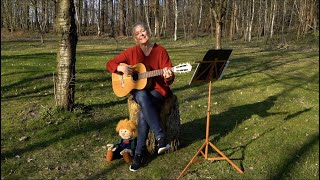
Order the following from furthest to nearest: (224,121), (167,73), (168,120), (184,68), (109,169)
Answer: (224,121)
(168,120)
(109,169)
(167,73)
(184,68)

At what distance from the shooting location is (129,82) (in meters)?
5.70

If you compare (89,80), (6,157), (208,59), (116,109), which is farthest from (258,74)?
(6,157)

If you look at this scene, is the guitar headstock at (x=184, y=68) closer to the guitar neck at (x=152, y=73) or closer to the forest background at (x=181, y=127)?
the guitar neck at (x=152, y=73)

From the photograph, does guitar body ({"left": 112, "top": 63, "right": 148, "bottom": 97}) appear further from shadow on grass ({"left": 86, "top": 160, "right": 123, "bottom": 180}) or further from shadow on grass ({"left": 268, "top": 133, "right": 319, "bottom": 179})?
shadow on grass ({"left": 268, "top": 133, "right": 319, "bottom": 179})

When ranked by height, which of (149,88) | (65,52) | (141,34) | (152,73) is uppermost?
(141,34)

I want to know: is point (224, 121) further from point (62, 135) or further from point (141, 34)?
point (62, 135)

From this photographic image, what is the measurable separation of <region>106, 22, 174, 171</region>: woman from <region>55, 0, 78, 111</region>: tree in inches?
64.5

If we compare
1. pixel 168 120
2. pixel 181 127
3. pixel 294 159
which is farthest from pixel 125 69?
pixel 294 159

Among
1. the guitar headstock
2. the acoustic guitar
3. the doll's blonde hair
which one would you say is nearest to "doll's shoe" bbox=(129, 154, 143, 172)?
the doll's blonde hair

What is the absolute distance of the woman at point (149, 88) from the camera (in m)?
5.31

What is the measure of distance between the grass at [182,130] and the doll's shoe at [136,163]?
0.08 m

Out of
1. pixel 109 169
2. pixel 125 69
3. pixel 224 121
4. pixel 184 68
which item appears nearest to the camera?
pixel 184 68

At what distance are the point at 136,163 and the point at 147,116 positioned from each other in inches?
Result: 27.5

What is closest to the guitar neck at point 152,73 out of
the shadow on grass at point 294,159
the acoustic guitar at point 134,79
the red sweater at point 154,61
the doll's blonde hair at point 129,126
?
the acoustic guitar at point 134,79
